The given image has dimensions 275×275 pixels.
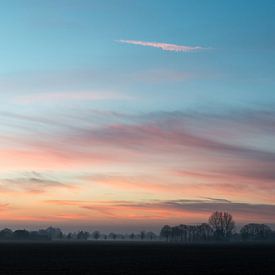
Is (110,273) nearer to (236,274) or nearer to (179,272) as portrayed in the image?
(179,272)

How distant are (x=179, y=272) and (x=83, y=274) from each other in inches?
282

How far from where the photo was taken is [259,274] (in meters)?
39.1

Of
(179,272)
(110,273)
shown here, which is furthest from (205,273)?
(110,273)

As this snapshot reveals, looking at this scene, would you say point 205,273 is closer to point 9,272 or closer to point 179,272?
point 179,272

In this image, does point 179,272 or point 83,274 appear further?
point 179,272

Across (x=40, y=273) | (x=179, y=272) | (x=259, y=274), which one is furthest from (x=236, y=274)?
(x=40, y=273)

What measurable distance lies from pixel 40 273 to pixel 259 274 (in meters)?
15.2

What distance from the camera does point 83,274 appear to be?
1508 inches

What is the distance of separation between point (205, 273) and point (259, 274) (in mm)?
3761

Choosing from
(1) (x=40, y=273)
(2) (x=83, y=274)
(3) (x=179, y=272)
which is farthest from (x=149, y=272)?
(1) (x=40, y=273)

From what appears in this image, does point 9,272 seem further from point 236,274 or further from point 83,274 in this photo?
point 236,274

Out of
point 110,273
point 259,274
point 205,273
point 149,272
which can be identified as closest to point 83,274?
point 110,273

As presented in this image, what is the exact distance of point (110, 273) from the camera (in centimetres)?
3962

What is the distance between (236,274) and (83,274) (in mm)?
10593
